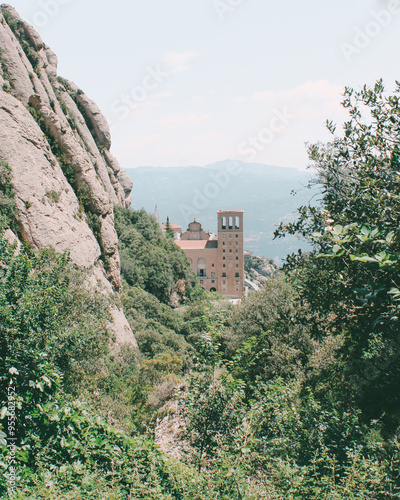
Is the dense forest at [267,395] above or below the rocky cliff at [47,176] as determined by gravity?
below

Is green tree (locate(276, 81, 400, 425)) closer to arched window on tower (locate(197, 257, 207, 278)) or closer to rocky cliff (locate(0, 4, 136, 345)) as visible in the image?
rocky cliff (locate(0, 4, 136, 345))

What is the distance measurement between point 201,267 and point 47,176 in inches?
2504

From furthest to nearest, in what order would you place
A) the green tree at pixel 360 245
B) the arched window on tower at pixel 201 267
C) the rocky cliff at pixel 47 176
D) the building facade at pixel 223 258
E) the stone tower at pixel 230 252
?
the arched window on tower at pixel 201 267
the building facade at pixel 223 258
the stone tower at pixel 230 252
the rocky cliff at pixel 47 176
the green tree at pixel 360 245

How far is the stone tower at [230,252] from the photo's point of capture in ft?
258

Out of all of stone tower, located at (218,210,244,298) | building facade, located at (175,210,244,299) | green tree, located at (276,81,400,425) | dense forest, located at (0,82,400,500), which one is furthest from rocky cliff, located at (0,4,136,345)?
building facade, located at (175,210,244,299)

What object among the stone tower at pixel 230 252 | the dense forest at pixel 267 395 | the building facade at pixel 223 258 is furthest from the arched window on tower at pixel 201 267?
the dense forest at pixel 267 395

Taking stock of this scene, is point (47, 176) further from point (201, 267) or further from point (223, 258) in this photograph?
point (201, 267)

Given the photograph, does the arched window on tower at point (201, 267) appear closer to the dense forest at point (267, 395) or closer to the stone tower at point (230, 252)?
the stone tower at point (230, 252)

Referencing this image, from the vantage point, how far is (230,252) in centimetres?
8012

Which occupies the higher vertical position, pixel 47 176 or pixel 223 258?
pixel 47 176

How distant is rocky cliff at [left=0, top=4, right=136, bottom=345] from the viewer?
17.0m

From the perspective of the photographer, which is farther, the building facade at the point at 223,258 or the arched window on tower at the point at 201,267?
the arched window on tower at the point at 201,267

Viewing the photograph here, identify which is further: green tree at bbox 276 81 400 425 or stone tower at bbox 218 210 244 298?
stone tower at bbox 218 210 244 298

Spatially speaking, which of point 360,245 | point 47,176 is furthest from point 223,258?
point 360,245
